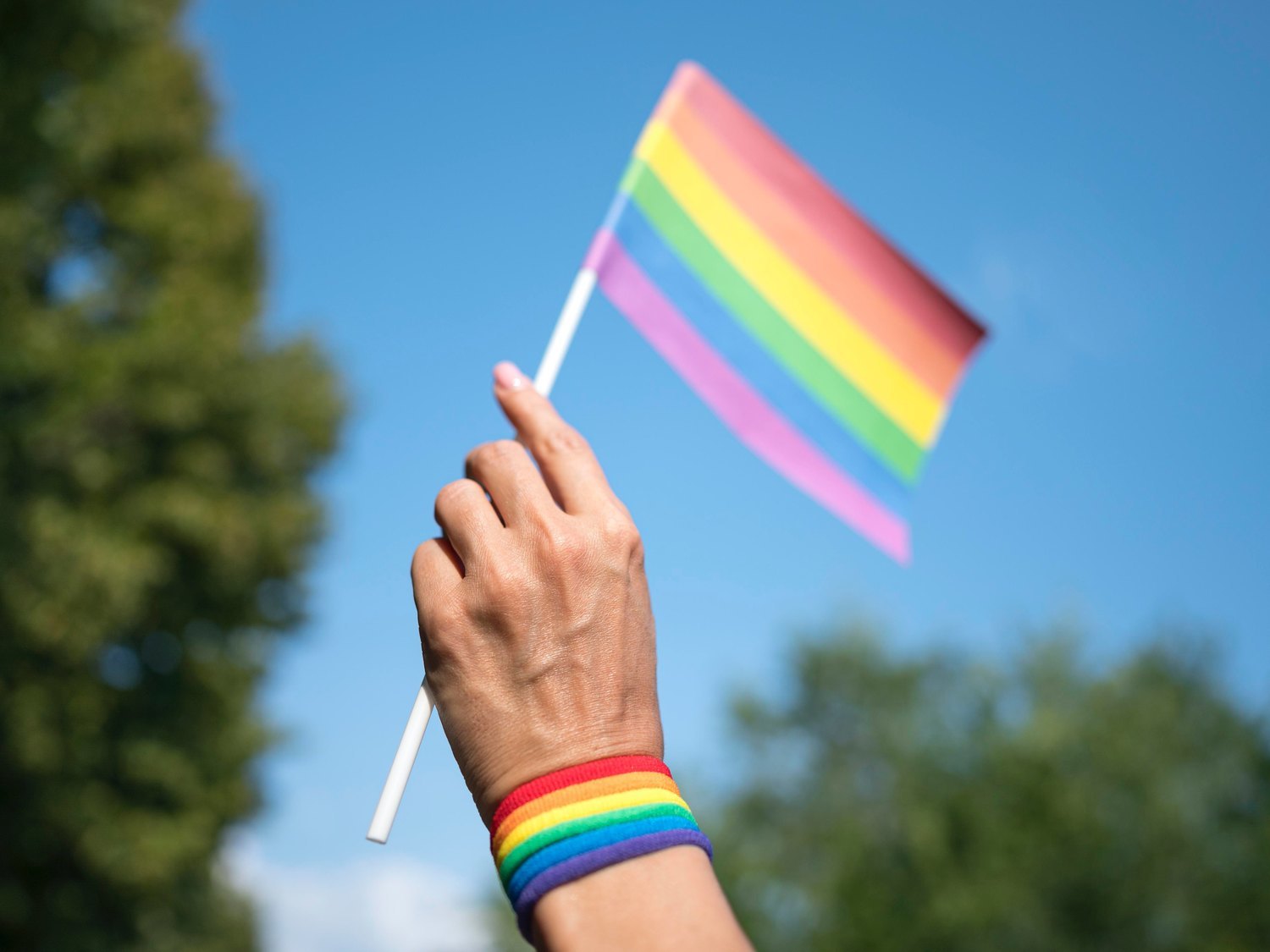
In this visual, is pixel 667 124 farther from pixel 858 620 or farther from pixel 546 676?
pixel 858 620

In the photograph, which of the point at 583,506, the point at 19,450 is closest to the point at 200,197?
the point at 19,450

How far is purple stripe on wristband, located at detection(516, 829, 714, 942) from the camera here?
53.4 inches

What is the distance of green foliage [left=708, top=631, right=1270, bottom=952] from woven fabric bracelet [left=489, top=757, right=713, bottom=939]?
27.0 meters

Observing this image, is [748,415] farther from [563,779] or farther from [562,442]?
[563,779]

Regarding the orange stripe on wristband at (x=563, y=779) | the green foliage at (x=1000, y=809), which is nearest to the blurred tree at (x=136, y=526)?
the orange stripe on wristband at (x=563, y=779)

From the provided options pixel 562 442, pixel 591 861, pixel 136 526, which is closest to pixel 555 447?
pixel 562 442

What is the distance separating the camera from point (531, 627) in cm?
154

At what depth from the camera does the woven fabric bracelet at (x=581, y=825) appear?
4.47ft

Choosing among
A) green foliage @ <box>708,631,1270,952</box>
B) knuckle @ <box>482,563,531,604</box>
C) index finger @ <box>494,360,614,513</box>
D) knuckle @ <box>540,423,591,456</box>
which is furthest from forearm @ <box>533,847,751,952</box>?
green foliage @ <box>708,631,1270,952</box>

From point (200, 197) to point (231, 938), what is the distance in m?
13.5

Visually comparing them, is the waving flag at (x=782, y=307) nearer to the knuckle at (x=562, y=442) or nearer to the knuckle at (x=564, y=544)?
the knuckle at (x=562, y=442)

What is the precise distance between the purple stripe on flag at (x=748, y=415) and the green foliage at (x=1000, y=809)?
83.1ft

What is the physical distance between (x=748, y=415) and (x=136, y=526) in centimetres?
1316

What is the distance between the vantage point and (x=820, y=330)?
358 cm
